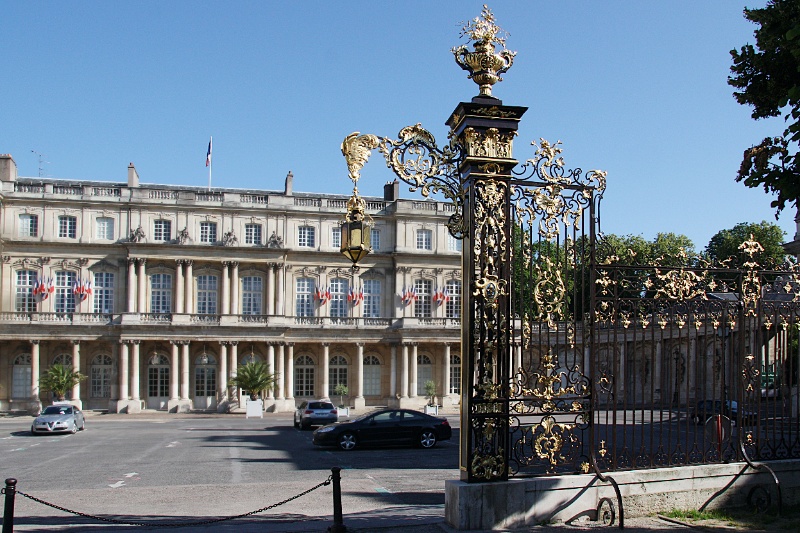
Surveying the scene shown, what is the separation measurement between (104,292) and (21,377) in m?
7.44

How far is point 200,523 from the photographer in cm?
1172

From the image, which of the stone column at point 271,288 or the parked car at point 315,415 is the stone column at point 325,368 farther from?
the parked car at point 315,415

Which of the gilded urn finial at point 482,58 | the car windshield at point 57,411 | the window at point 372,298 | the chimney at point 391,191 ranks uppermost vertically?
the chimney at point 391,191

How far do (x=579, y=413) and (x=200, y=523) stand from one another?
5.51m

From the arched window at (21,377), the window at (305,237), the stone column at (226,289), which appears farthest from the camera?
the window at (305,237)

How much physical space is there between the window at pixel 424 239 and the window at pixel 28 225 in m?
25.3

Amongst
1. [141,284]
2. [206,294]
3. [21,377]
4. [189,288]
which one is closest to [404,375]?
[206,294]

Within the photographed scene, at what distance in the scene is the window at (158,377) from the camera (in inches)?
2179

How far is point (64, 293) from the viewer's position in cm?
5425

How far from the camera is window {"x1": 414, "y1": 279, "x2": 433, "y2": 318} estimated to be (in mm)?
59281

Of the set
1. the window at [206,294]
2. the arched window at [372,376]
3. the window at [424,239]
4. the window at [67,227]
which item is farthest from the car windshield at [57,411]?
the window at [424,239]

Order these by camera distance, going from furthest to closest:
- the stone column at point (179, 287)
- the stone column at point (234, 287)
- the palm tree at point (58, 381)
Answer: the stone column at point (234, 287) < the stone column at point (179, 287) < the palm tree at point (58, 381)

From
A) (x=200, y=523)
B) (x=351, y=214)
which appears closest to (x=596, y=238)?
(x=351, y=214)

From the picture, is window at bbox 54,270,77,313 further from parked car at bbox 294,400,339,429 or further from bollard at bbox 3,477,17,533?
bollard at bbox 3,477,17,533
